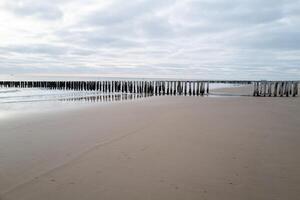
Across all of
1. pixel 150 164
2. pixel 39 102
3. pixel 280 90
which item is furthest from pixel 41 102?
pixel 280 90

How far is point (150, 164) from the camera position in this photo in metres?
4.85

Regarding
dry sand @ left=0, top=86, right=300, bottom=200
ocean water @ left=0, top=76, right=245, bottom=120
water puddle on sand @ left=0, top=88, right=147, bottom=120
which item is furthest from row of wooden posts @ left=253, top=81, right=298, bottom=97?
dry sand @ left=0, top=86, right=300, bottom=200

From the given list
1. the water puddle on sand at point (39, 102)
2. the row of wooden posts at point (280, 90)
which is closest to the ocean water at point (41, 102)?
the water puddle on sand at point (39, 102)

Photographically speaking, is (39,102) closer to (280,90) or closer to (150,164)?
(150,164)

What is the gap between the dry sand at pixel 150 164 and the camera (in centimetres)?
373

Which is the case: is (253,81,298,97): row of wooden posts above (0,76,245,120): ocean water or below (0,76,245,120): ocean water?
above

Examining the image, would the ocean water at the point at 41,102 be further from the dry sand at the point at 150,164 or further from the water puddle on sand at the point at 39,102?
the dry sand at the point at 150,164

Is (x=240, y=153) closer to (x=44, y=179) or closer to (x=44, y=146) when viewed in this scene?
(x=44, y=179)

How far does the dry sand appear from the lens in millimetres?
3730

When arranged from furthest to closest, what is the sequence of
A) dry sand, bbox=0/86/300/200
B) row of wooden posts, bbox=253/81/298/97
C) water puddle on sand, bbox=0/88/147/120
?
row of wooden posts, bbox=253/81/298/97
water puddle on sand, bbox=0/88/147/120
dry sand, bbox=0/86/300/200

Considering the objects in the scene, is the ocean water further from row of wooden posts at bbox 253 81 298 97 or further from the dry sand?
row of wooden posts at bbox 253 81 298 97

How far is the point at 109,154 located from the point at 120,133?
225 centimetres

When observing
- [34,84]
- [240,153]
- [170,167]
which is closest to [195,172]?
[170,167]

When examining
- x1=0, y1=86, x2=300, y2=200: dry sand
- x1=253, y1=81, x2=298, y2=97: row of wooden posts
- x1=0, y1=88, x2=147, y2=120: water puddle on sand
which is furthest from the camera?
x1=253, y1=81, x2=298, y2=97: row of wooden posts
